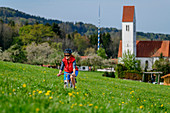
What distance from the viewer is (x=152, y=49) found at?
300 feet

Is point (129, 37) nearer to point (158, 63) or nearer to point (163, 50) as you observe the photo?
point (163, 50)

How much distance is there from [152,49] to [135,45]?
18.5 feet

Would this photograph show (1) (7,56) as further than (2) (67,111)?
Yes

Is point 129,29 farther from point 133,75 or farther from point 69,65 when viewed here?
point 69,65

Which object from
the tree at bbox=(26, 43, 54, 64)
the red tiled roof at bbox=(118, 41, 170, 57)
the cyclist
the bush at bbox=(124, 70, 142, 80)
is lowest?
the bush at bbox=(124, 70, 142, 80)

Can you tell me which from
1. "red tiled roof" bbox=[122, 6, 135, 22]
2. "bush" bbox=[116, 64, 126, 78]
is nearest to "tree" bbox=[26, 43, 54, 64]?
"bush" bbox=[116, 64, 126, 78]

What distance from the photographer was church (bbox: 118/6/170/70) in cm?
8900

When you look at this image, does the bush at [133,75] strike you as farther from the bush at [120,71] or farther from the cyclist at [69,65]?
the cyclist at [69,65]

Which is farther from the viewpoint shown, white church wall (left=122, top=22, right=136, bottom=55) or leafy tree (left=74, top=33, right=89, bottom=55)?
leafy tree (left=74, top=33, right=89, bottom=55)

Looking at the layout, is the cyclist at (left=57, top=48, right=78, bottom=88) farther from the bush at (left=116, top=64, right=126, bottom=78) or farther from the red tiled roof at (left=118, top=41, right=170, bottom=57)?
the red tiled roof at (left=118, top=41, right=170, bottom=57)

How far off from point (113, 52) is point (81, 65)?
56.2 meters

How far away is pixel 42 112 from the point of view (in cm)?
466

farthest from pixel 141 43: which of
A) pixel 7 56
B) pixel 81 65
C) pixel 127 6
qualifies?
pixel 7 56

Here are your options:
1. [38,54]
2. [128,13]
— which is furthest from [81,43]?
[38,54]
